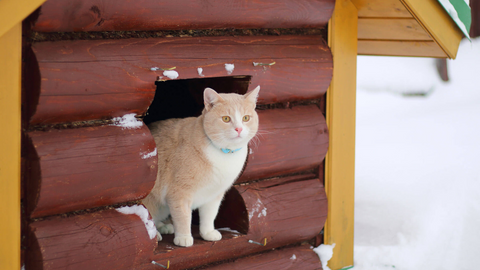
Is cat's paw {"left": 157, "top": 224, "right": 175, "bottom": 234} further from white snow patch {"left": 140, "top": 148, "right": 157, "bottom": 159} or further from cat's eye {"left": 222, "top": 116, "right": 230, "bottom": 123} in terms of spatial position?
cat's eye {"left": 222, "top": 116, "right": 230, "bottom": 123}

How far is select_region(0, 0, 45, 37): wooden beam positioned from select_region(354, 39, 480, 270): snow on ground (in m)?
2.85

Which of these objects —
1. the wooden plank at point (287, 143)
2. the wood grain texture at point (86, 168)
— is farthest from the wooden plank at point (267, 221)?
the wood grain texture at point (86, 168)

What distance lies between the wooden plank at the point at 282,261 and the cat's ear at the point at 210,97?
3.16 ft

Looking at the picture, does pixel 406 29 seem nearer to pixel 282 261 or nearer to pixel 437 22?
pixel 437 22

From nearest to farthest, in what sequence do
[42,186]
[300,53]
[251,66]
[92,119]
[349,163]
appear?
[42,186] < [92,119] < [251,66] < [300,53] < [349,163]

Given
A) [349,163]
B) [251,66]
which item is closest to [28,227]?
[251,66]

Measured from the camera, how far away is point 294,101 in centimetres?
325

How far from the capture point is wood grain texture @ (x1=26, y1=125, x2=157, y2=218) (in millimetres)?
2086

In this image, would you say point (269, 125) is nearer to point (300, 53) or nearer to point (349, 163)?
point (300, 53)

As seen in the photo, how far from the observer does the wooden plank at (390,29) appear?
3324mm

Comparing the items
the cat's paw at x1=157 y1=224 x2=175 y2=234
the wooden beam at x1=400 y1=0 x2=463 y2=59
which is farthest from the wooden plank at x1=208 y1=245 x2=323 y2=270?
the wooden beam at x1=400 y1=0 x2=463 y2=59

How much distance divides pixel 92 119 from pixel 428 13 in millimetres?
2113

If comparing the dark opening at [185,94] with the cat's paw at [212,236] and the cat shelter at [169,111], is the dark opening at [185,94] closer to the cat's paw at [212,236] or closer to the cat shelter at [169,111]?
the cat shelter at [169,111]

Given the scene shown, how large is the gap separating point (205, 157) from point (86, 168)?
2.28ft
